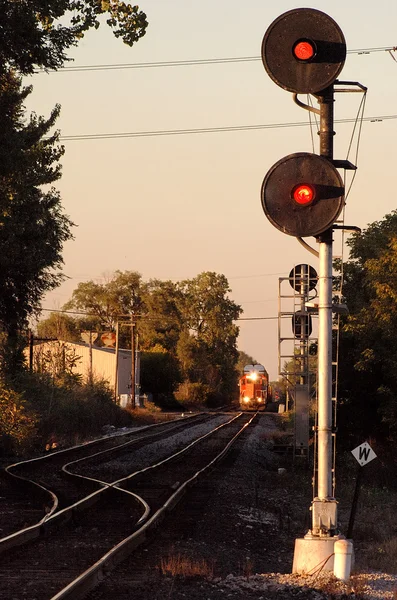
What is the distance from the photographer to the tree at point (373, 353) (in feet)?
94.2

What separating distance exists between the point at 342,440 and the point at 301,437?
2.99 meters

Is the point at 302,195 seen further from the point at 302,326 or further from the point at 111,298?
the point at 111,298

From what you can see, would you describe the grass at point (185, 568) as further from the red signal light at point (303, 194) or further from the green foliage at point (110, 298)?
the green foliage at point (110, 298)

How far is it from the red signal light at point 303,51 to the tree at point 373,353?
62.5 feet

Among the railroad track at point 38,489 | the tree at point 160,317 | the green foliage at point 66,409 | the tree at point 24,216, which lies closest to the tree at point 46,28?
the tree at point 24,216

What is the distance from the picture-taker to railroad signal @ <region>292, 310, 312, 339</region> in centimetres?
2812

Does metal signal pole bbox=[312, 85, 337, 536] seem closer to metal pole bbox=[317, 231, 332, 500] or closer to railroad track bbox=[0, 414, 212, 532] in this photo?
metal pole bbox=[317, 231, 332, 500]

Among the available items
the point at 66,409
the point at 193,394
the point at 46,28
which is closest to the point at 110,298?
the point at 193,394

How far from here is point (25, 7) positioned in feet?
58.9

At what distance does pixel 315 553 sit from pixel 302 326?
735 inches

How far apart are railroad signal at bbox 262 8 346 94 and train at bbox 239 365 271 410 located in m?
73.7

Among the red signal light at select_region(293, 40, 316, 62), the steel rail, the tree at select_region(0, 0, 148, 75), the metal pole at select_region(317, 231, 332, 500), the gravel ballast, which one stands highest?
the tree at select_region(0, 0, 148, 75)

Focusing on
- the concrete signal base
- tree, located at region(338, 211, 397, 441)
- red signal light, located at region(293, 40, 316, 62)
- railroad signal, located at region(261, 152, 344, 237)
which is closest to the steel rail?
the concrete signal base

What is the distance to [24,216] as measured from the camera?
90.2 ft
